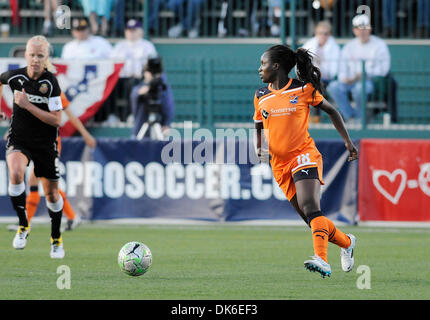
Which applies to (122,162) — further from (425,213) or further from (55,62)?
(425,213)

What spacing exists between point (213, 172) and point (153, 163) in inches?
41.6

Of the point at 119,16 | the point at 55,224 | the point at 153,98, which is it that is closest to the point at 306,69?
the point at 55,224

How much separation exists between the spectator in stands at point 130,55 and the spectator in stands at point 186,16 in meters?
1.17

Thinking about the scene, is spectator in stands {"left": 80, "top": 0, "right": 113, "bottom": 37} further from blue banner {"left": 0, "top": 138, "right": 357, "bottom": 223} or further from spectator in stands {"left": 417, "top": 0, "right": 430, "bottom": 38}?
spectator in stands {"left": 417, "top": 0, "right": 430, "bottom": 38}

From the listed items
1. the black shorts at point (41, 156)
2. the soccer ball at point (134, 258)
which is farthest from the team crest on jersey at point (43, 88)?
the soccer ball at point (134, 258)

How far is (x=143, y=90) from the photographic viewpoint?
59.3 ft

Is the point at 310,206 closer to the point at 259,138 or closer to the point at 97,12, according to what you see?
the point at 259,138

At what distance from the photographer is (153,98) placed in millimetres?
18000

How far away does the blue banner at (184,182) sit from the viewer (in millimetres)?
16500

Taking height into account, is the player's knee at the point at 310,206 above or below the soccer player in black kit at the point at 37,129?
below

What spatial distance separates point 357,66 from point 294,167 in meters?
9.13

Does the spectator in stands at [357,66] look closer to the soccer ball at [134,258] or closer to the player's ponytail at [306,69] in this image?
the player's ponytail at [306,69]

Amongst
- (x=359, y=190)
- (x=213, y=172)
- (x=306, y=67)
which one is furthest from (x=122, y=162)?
(x=306, y=67)

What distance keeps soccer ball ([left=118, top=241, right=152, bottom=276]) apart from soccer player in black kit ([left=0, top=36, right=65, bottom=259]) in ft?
6.11
